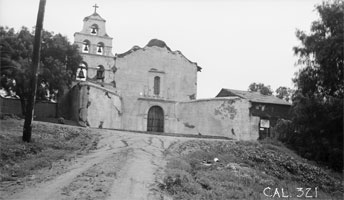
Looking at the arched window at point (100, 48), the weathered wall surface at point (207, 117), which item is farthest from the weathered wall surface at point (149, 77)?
the arched window at point (100, 48)

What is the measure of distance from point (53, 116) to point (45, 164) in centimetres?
1520

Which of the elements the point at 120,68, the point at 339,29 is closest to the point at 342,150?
the point at 339,29

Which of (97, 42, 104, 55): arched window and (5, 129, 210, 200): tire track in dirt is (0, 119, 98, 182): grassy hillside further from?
(97, 42, 104, 55): arched window

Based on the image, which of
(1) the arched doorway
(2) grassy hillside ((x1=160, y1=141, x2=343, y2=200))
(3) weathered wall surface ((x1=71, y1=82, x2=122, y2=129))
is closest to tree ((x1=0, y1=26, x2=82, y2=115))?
(3) weathered wall surface ((x1=71, y1=82, x2=122, y2=129))

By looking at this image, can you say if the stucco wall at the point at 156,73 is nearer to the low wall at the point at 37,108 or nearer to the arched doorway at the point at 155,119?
the arched doorway at the point at 155,119

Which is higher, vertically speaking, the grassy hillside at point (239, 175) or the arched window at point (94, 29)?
the arched window at point (94, 29)

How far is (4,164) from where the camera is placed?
35.3 ft

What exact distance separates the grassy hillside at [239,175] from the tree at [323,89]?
2.35 meters

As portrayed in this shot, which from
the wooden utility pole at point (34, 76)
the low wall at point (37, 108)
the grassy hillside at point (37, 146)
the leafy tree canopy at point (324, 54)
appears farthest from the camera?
the low wall at point (37, 108)

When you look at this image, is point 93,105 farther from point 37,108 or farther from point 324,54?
point 324,54

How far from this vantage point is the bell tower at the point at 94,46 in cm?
2823

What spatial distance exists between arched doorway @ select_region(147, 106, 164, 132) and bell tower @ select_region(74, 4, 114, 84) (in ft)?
14.9

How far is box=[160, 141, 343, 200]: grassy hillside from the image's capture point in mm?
8891

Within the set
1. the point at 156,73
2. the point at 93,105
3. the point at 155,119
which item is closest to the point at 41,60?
the point at 93,105
